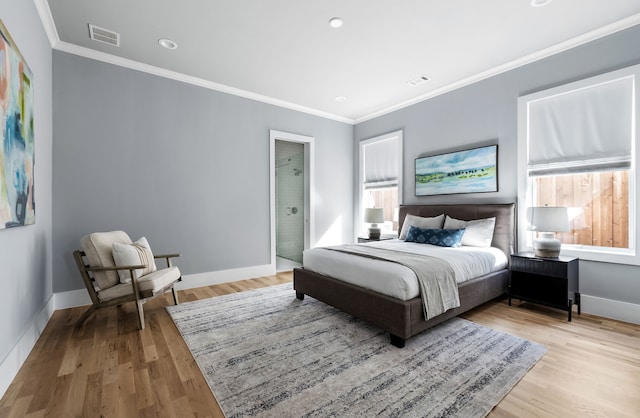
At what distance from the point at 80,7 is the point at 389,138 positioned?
4.30 meters

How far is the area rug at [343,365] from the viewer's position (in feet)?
5.39

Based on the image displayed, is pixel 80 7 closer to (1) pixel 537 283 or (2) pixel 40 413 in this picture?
(2) pixel 40 413

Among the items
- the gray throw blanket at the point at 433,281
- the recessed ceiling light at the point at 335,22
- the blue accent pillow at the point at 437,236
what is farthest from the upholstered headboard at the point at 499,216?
the recessed ceiling light at the point at 335,22

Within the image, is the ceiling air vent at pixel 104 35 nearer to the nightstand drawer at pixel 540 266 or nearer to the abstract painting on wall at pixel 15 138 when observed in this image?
the abstract painting on wall at pixel 15 138

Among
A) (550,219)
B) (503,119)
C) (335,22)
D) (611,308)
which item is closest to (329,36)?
(335,22)

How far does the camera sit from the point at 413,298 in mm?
2322

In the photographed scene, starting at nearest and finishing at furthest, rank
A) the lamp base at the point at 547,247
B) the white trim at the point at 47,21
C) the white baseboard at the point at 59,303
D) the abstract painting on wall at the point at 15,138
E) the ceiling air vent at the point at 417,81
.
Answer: the abstract painting on wall at the point at 15,138 < the white baseboard at the point at 59,303 < the white trim at the point at 47,21 < the lamp base at the point at 547,247 < the ceiling air vent at the point at 417,81

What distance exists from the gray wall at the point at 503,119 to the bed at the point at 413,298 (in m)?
0.25

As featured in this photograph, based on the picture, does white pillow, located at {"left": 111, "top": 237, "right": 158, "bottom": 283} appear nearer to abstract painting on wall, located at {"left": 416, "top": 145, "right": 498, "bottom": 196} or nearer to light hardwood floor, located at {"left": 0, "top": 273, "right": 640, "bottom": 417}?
light hardwood floor, located at {"left": 0, "top": 273, "right": 640, "bottom": 417}

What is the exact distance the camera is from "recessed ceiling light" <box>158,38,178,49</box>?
3055mm

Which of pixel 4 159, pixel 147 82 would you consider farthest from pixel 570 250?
pixel 147 82

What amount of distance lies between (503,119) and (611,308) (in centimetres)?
237

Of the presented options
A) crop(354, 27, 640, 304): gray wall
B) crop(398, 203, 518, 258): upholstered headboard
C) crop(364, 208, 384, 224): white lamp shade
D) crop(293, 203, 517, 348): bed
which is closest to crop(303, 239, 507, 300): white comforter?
crop(293, 203, 517, 348): bed

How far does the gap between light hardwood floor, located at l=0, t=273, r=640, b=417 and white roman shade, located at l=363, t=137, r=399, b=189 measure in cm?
287
